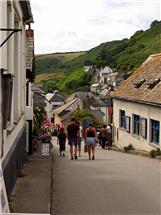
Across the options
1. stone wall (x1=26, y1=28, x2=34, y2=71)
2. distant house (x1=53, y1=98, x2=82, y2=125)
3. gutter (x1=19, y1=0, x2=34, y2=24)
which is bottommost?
distant house (x1=53, y1=98, x2=82, y2=125)

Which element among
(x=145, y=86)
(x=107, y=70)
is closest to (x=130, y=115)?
(x=145, y=86)

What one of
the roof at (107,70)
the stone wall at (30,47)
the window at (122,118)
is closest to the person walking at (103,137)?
the window at (122,118)

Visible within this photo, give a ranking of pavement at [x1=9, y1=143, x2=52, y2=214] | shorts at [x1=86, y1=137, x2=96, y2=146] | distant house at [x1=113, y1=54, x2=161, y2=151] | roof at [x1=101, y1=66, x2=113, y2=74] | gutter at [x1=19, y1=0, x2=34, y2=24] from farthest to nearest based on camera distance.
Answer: roof at [x1=101, y1=66, x2=113, y2=74] → distant house at [x1=113, y1=54, x2=161, y2=151] → shorts at [x1=86, y1=137, x2=96, y2=146] → gutter at [x1=19, y1=0, x2=34, y2=24] → pavement at [x1=9, y1=143, x2=52, y2=214]

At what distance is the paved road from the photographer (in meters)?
10.7

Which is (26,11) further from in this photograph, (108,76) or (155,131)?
(108,76)

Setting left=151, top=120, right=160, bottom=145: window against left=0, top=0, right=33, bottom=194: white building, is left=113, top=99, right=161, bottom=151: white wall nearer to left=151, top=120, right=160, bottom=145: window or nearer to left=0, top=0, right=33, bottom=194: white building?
left=151, top=120, right=160, bottom=145: window

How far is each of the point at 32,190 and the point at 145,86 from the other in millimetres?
21200

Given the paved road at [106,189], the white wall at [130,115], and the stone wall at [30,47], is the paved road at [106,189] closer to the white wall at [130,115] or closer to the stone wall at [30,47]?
the stone wall at [30,47]

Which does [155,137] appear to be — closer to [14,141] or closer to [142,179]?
[142,179]

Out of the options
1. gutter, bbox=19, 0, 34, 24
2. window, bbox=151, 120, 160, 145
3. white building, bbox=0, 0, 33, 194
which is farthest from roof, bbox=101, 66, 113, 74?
white building, bbox=0, 0, 33, 194

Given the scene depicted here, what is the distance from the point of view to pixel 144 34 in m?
193

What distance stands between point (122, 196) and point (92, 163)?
7679 mm

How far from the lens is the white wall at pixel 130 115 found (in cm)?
2824

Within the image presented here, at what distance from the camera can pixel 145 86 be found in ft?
105
